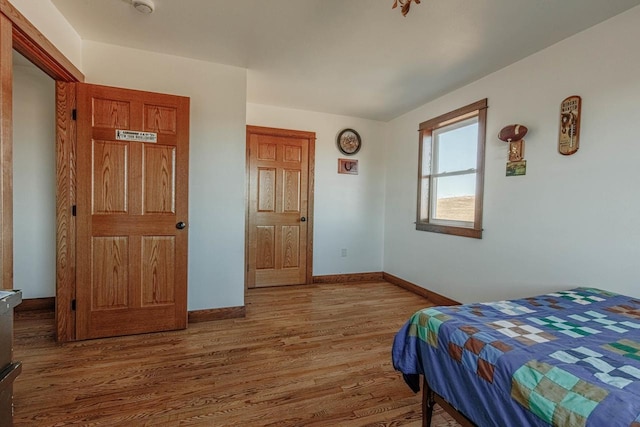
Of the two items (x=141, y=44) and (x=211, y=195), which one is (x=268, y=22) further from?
(x=211, y=195)

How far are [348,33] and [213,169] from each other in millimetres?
1697

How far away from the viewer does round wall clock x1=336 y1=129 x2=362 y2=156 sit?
173 inches

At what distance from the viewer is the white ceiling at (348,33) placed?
78.0 inches

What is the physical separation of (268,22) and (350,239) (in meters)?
3.06

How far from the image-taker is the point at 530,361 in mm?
1038

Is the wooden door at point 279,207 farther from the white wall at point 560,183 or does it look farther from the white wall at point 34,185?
the white wall at point 34,185

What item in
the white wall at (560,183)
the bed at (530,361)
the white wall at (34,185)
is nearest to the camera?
the bed at (530,361)

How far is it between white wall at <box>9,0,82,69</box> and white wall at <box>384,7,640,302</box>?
3.61 m

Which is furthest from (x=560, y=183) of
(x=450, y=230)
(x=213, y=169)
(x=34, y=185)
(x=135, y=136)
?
(x=34, y=185)

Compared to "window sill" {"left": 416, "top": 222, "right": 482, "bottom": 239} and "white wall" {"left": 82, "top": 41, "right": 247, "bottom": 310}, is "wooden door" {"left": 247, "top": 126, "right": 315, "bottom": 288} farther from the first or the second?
"window sill" {"left": 416, "top": 222, "right": 482, "bottom": 239}

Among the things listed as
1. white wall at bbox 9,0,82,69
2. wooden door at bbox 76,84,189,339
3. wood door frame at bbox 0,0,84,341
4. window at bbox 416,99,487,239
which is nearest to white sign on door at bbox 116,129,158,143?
wooden door at bbox 76,84,189,339

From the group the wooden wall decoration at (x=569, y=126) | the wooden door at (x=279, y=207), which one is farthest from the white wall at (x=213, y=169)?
the wooden wall decoration at (x=569, y=126)

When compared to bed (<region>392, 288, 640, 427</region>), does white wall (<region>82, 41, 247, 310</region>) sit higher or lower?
higher

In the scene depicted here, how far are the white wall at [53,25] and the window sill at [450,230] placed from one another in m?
3.85
